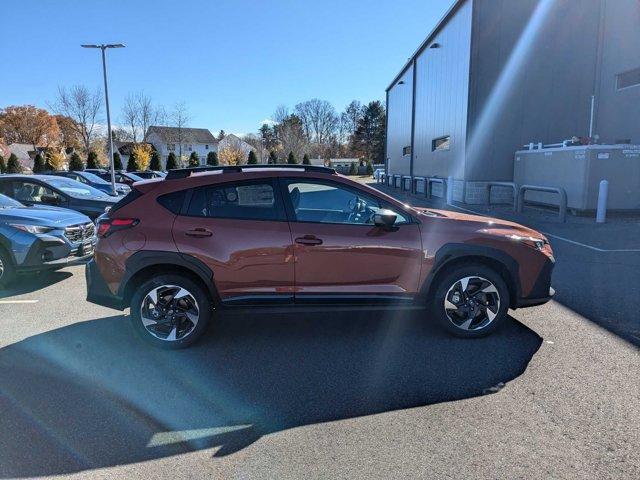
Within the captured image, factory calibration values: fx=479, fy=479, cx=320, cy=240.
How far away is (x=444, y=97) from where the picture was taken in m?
23.7

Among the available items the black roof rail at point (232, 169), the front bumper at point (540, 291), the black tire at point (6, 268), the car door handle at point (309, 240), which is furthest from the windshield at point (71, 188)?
the front bumper at point (540, 291)

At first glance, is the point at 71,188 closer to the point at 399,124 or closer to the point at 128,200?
the point at 128,200

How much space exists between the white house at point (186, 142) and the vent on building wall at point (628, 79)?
5644 cm

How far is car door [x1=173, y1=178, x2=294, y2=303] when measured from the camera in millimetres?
4422

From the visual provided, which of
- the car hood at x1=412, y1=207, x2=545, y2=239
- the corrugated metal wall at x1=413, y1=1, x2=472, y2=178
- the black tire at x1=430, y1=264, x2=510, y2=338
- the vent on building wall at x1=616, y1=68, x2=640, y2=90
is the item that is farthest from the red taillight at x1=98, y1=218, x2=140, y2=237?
the vent on building wall at x1=616, y1=68, x2=640, y2=90

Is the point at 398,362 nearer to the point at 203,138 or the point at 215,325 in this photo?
the point at 215,325

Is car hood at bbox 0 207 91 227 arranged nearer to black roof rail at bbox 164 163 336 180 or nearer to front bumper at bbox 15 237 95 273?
front bumper at bbox 15 237 95 273

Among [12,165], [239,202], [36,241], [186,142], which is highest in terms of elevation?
[186,142]

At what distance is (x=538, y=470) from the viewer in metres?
2.71

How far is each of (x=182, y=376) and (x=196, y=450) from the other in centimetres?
111

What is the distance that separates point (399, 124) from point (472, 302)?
114ft

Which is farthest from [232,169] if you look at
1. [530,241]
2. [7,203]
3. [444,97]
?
[444,97]

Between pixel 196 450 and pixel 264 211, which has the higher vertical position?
pixel 264 211

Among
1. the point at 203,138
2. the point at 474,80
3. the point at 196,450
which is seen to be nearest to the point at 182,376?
the point at 196,450
